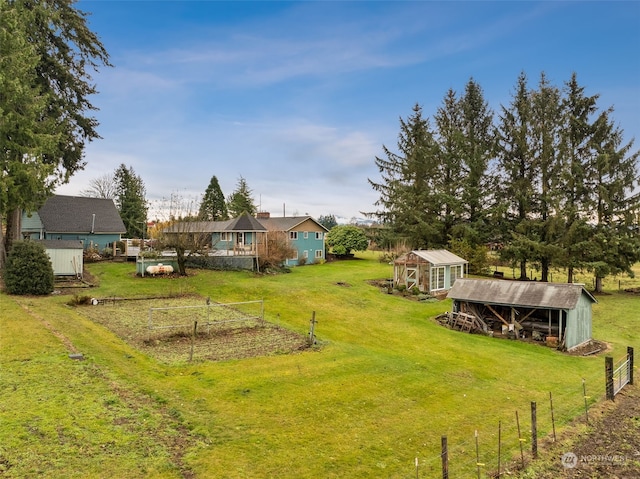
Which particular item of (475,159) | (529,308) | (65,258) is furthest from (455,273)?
(65,258)

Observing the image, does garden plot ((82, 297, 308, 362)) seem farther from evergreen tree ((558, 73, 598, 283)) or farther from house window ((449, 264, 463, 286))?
evergreen tree ((558, 73, 598, 283))

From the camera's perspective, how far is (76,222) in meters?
36.6

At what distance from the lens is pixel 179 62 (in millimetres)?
23109

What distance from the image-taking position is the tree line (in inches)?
1288

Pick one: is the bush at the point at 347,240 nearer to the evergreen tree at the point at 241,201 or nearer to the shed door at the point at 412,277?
the shed door at the point at 412,277

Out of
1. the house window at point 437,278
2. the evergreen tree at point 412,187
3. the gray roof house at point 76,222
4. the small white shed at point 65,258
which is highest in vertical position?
the evergreen tree at point 412,187

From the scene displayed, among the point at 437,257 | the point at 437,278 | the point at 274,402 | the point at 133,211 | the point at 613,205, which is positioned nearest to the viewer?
the point at 274,402

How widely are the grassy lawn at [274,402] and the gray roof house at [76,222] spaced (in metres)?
17.9

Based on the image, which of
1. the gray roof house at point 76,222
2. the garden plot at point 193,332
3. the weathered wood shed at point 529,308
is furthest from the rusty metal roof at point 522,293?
the gray roof house at point 76,222

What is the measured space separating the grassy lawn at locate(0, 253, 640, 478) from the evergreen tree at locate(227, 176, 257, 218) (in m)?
50.3

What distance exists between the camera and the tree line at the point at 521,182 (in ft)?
107

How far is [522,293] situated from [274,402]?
52.8 ft

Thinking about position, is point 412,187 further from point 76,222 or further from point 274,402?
point 274,402

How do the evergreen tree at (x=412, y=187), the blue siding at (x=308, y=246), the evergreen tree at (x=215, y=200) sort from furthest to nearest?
the evergreen tree at (x=215, y=200)
the blue siding at (x=308, y=246)
the evergreen tree at (x=412, y=187)
